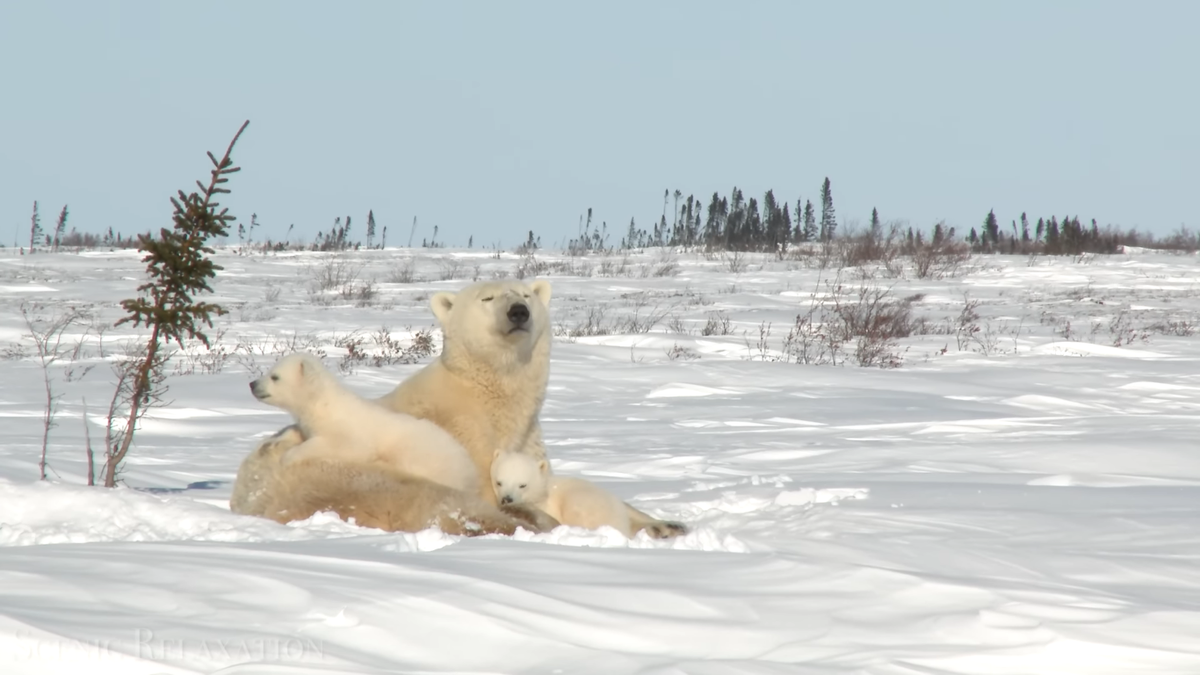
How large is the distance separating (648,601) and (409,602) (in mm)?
549

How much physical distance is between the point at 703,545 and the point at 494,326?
1.56 meters

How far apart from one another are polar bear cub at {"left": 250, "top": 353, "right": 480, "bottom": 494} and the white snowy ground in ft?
1.26

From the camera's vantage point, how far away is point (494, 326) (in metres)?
5.18

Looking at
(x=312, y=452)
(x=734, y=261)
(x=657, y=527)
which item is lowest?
(x=657, y=527)

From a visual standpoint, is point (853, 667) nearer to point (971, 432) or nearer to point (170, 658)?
point (170, 658)

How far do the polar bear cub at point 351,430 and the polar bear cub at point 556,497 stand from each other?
0.54 ft

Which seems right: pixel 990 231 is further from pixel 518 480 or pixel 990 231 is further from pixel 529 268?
pixel 518 480

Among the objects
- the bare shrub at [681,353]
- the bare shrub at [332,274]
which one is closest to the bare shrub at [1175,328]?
the bare shrub at [681,353]

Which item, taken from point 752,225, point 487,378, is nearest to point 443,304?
point 487,378

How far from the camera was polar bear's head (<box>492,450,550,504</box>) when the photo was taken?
178 inches

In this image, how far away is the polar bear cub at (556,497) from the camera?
14.9ft

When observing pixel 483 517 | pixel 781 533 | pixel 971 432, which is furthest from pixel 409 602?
pixel 971 432

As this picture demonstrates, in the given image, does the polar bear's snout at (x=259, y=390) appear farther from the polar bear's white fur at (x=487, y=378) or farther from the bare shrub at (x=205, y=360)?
the bare shrub at (x=205, y=360)

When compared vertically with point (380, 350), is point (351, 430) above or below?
above
